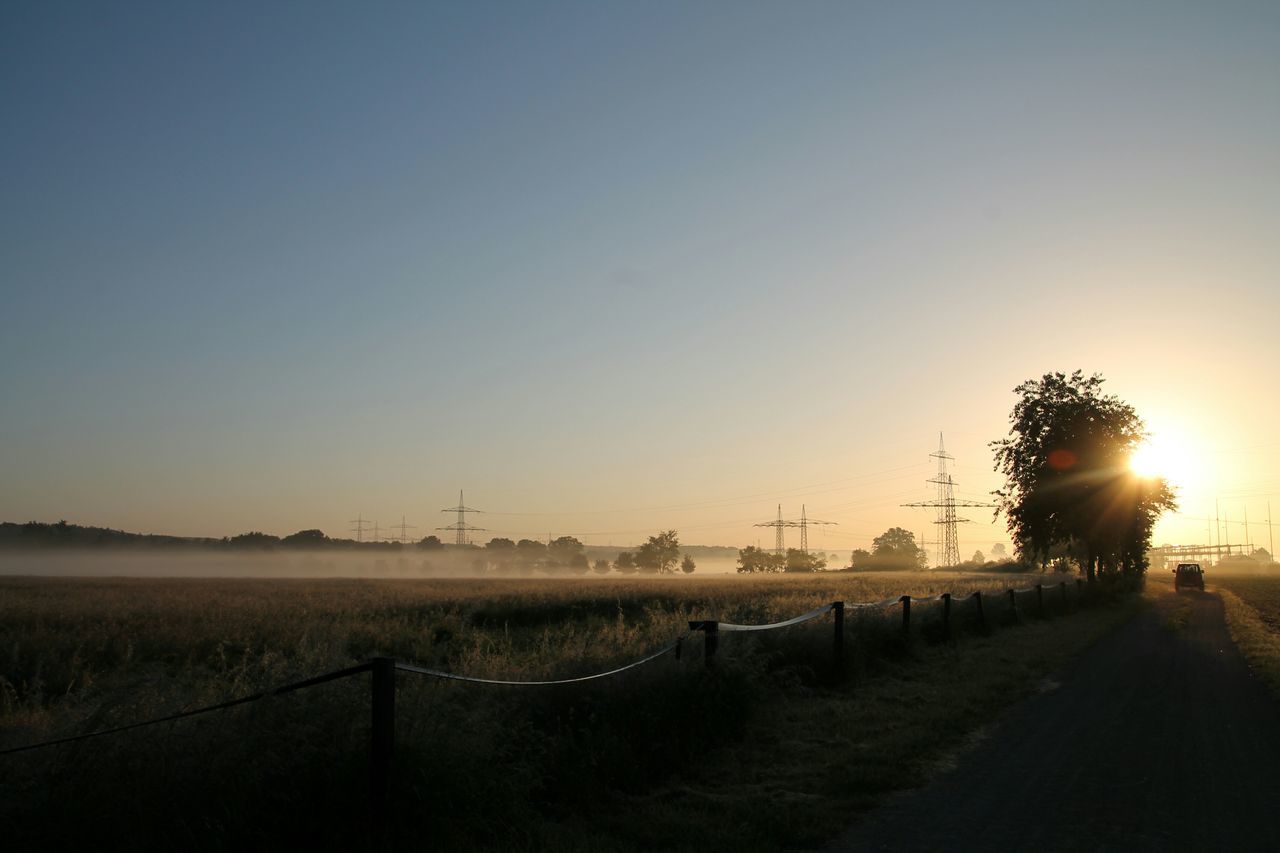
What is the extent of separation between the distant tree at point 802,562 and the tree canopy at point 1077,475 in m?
110

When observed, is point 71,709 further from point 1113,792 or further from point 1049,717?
point 1049,717

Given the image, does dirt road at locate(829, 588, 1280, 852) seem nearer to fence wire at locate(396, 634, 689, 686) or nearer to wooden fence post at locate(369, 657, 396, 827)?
fence wire at locate(396, 634, 689, 686)

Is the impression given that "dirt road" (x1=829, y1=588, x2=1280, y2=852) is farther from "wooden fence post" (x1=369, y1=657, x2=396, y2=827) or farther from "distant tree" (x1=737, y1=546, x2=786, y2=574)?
"distant tree" (x1=737, y1=546, x2=786, y2=574)

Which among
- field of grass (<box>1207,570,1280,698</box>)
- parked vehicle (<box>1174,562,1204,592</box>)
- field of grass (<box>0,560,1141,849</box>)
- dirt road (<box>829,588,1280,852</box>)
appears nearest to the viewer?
field of grass (<box>0,560,1141,849</box>)

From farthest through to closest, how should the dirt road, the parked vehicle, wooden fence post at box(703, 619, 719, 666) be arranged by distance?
1. the parked vehicle
2. wooden fence post at box(703, 619, 719, 666)
3. the dirt road

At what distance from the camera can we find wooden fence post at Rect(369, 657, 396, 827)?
575 centimetres

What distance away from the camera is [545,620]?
30.5 meters

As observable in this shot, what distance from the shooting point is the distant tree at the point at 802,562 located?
156m

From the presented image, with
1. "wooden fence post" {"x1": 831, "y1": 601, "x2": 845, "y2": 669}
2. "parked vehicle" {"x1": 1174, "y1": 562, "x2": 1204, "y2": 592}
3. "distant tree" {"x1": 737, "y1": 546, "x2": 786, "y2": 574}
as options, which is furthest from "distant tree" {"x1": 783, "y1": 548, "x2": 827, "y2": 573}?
"wooden fence post" {"x1": 831, "y1": 601, "x2": 845, "y2": 669}

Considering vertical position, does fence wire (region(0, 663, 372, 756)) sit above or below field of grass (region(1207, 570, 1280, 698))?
above

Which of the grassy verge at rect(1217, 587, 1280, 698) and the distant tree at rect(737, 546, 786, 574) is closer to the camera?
the grassy verge at rect(1217, 587, 1280, 698)

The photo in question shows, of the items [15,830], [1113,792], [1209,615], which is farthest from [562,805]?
[1209,615]

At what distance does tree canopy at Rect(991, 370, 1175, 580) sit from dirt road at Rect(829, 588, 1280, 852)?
27.9m

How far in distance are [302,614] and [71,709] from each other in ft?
68.5
